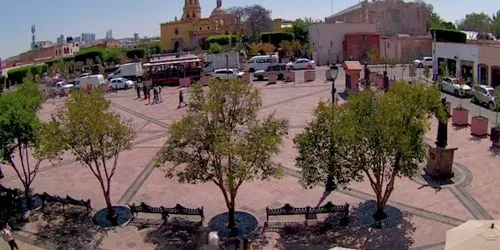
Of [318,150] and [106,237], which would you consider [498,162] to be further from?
[106,237]

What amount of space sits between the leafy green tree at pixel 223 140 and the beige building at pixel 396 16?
49835mm

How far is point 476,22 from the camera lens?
93.4 metres

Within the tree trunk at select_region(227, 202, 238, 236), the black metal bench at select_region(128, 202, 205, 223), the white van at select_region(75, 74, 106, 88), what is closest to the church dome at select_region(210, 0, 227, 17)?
the white van at select_region(75, 74, 106, 88)

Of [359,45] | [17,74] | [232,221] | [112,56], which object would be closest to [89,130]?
[232,221]

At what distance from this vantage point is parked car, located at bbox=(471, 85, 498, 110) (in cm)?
2843

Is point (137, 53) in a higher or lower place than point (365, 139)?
higher

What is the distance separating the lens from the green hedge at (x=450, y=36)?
41.7 metres

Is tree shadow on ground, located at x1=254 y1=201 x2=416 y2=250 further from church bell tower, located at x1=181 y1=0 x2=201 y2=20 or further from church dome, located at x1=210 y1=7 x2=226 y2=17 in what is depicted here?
church bell tower, located at x1=181 y1=0 x2=201 y2=20

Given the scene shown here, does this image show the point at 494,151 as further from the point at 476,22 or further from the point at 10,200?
the point at 476,22

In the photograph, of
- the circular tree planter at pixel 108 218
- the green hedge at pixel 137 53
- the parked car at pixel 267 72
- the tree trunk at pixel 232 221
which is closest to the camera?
the tree trunk at pixel 232 221

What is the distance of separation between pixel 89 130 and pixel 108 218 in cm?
315

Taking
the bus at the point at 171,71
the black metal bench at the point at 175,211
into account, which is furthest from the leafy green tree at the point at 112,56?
the black metal bench at the point at 175,211

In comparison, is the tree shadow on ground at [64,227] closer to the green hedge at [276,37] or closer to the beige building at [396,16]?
the beige building at [396,16]

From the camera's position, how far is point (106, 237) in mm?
15008
